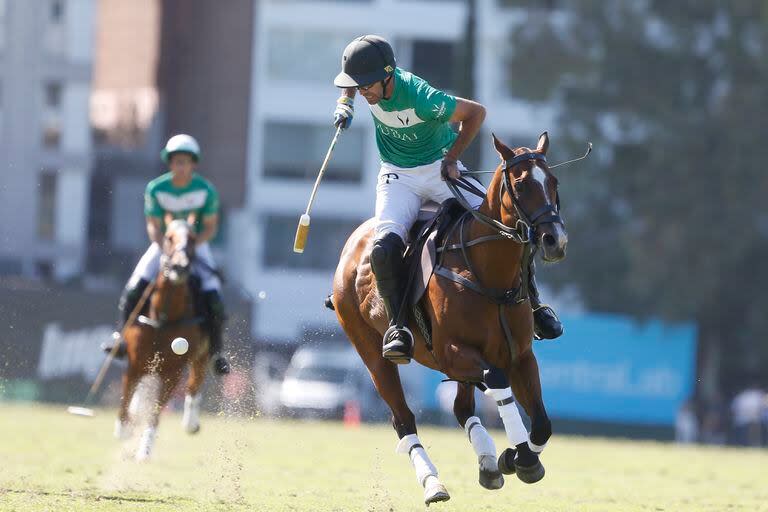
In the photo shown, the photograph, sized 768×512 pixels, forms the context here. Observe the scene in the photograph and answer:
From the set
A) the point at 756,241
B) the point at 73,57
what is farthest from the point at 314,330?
the point at 73,57

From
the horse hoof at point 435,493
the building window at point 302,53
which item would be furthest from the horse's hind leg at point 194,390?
the building window at point 302,53

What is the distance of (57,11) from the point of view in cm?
4572

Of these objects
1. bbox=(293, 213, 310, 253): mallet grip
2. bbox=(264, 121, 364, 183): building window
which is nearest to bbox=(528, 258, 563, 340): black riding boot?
bbox=(293, 213, 310, 253): mallet grip

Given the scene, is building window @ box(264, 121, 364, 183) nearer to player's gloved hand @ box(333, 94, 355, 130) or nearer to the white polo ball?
the white polo ball

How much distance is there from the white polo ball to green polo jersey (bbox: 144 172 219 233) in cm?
174

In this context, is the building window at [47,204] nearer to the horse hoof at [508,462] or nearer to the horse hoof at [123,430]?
the horse hoof at [123,430]

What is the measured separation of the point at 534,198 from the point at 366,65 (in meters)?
1.90

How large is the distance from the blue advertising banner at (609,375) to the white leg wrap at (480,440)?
87.7 ft

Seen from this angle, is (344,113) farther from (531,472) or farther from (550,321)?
(531,472)

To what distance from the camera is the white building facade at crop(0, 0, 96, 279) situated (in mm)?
44125

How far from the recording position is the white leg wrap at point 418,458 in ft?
31.6

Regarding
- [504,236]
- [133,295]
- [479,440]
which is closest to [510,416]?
[479,440]

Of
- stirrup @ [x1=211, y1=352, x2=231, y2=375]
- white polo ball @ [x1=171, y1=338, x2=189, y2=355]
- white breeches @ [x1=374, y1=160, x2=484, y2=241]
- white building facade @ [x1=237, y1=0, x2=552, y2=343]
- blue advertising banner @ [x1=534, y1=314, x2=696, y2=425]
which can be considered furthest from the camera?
white building facade @ [x1=237, y1=0, x2=552, y2=343]

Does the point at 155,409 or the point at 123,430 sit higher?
the point at 155,409
